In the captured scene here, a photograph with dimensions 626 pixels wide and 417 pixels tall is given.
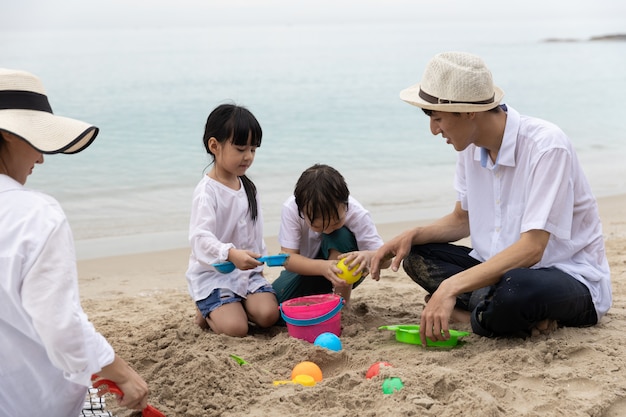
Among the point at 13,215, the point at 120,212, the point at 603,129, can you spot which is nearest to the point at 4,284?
the point at 13,215

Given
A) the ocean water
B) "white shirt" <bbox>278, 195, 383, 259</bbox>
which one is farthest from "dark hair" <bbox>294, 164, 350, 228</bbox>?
the ocean water

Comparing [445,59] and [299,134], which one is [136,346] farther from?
[299,134]

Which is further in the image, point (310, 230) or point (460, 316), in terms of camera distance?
point (310, 230)

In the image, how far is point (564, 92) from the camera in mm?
19594

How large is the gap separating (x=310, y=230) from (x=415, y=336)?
90 centimetres

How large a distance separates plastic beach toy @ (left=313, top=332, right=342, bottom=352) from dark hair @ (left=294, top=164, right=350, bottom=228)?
610mm

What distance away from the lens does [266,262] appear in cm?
356

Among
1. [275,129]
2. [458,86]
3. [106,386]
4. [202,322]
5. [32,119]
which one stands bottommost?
[275,129]

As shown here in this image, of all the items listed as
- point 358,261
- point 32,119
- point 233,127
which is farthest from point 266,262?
point 32,119

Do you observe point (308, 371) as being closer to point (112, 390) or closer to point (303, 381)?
point (303, 381)

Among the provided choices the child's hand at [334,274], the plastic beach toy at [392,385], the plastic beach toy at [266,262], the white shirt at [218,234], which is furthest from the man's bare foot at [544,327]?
the white shirt at [218,234]

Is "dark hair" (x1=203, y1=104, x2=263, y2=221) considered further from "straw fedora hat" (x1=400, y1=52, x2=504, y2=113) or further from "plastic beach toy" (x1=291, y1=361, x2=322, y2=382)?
"plastic beach toy" (x1=291, y1=361, x2=322, y2=382)

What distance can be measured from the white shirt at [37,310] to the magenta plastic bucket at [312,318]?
1.45 meters

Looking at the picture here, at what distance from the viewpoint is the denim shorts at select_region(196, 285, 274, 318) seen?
147 inches
